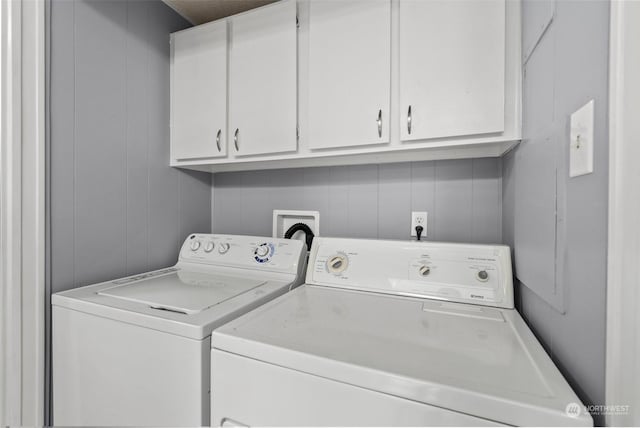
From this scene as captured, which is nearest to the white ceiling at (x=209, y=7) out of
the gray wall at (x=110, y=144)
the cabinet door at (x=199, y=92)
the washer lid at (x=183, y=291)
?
the gray wall at (x=110, y=144)

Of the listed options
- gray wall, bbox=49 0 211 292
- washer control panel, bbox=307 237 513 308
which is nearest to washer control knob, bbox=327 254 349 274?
washer control panel, bbox=307 237 513 308

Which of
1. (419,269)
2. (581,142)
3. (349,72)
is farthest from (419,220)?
A: (581,142)

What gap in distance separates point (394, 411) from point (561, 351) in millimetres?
438

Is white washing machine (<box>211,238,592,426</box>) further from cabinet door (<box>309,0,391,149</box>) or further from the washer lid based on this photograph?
cabinet door (<box>309,0,391,149</box>)

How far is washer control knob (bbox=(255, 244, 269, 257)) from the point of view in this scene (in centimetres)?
141

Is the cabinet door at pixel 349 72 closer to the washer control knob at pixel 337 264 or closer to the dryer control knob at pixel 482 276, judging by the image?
the washer control knob at pixel 337 264

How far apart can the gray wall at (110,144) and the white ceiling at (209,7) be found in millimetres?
55

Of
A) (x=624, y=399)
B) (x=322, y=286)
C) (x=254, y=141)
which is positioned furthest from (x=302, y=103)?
(x=624, y=399)

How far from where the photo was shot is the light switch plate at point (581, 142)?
1.81 ft

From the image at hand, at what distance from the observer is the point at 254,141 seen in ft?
4.69

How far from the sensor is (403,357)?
670 millimetres

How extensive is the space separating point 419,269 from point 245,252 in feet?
2.76

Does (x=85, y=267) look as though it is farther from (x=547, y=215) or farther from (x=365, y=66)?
(x=547, y=215)

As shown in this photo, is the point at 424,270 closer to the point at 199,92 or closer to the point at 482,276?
the point at 482,276
